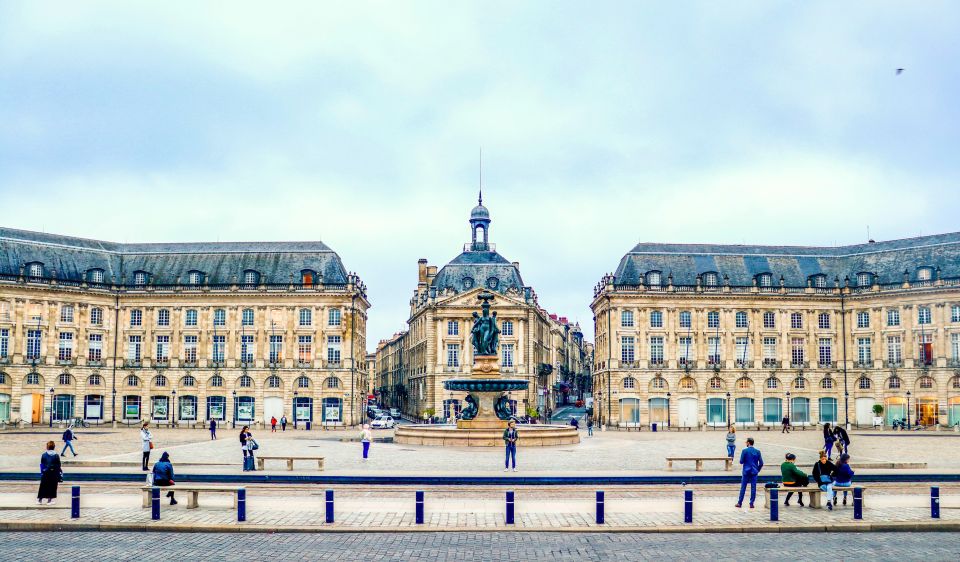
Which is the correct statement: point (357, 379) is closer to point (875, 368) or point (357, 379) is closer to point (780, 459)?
point (875, 368)

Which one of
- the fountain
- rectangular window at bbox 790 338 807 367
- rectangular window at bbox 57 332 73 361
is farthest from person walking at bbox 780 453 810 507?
rectangular window at bbox 57 332 73 361

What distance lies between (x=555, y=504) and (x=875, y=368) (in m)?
67.7

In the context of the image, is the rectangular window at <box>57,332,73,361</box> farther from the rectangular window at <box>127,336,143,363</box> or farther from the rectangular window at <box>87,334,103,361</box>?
the rectangular window at <box>127,336,143,363</box>

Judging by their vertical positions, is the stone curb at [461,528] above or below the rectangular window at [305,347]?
below

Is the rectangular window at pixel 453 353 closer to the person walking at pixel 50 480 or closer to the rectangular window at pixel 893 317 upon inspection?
the rectangular window at pixel 893 317

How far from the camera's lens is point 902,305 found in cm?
8300

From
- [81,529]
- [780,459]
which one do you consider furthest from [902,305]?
[81,529]

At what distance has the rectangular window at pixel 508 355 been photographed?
311ft

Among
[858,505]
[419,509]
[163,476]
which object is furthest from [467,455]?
[858,505]

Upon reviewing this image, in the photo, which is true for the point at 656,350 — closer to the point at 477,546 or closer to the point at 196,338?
the point at 196,338

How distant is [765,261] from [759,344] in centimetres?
794

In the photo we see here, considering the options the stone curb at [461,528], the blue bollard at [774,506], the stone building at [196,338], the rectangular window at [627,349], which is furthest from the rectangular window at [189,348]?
the blue bollard at [774,506]

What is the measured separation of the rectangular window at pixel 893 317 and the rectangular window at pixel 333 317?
46.3 metres

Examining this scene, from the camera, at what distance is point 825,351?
3396 inches
